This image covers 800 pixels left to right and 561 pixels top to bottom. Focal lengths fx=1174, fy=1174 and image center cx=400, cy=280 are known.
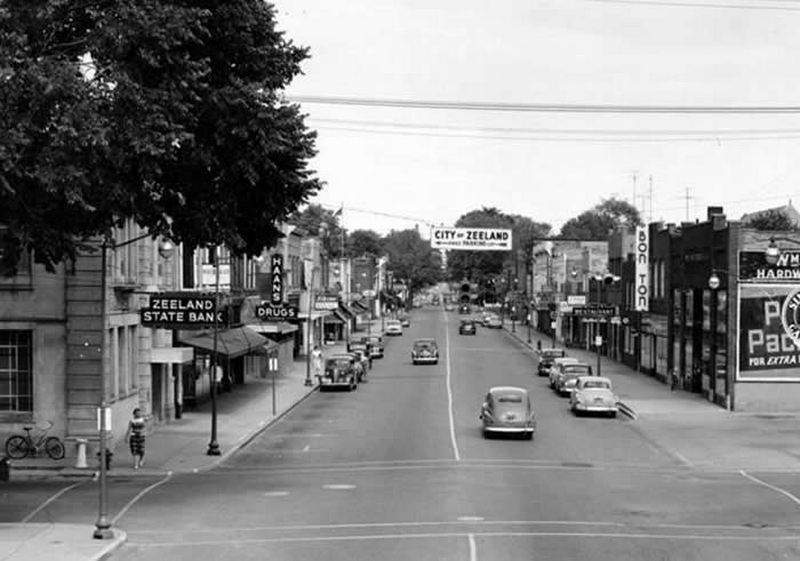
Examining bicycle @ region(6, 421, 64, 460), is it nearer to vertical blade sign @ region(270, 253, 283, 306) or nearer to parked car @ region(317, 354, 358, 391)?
parked car @ region(317, 354, 358, 391)

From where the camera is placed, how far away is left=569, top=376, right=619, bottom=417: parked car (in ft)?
163

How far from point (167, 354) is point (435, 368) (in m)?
36.2

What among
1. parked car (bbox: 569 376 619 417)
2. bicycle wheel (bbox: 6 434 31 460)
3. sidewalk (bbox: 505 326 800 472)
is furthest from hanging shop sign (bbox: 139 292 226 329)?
parked car (bbox: 569 376 619 417)

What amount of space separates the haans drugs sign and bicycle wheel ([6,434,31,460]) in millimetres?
14183

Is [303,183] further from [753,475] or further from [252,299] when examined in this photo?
[252,299]

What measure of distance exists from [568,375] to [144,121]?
3901cm

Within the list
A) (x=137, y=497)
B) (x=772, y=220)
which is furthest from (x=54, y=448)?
(x=772, y=220)

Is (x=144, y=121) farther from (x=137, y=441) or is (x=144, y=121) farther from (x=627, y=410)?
(x=627, y=410)

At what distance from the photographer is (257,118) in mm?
26547

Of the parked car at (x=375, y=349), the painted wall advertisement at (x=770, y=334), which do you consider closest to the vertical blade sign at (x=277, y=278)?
the parked car at (x=375, y=349)

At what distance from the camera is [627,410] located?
51438 millimetres

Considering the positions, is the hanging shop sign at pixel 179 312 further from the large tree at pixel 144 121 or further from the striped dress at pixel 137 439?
the large tree at pixel 144 121

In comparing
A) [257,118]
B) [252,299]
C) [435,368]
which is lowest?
[435,368]

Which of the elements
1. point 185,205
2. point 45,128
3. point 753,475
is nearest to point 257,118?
point 185,205
